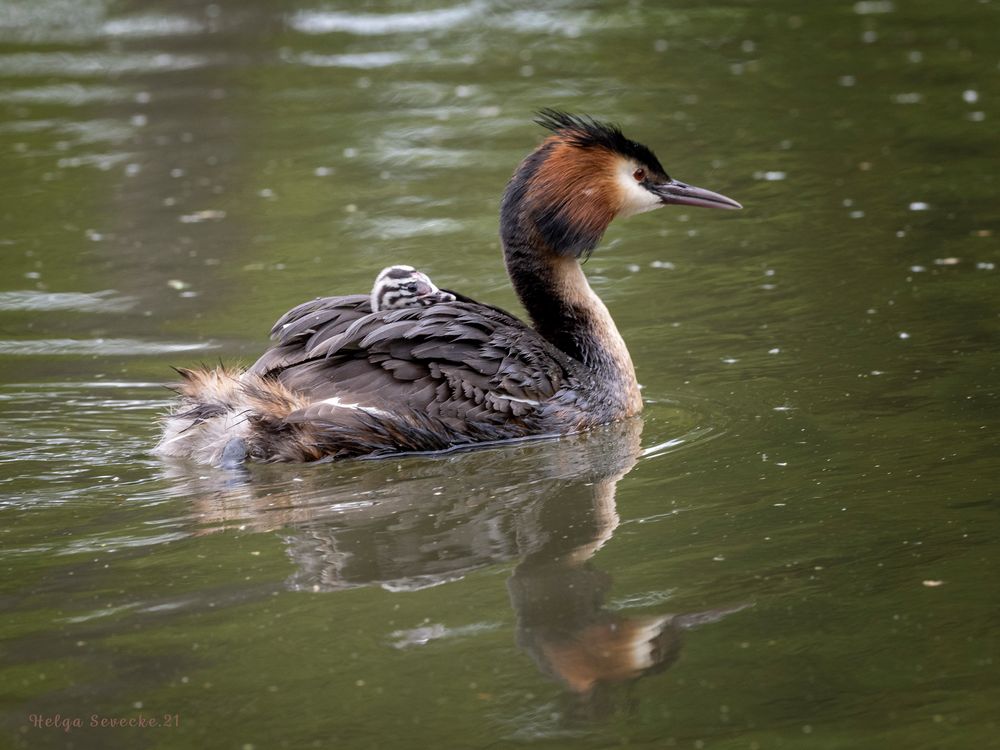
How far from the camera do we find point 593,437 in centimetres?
700

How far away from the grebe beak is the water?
2.34 ft

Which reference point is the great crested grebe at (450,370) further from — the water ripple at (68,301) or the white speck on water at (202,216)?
the white speck on water at (202,216)

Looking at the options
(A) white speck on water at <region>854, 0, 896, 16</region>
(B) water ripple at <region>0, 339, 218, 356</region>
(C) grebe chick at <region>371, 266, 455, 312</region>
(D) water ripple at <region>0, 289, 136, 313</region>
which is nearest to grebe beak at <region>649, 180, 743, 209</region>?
(C) grebe chick at <region>371, 266, 455, 312</region>

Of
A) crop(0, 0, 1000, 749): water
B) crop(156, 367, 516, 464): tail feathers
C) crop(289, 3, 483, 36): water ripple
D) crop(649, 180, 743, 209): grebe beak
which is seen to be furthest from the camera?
crop(289, 3, 483, 36): water ripple

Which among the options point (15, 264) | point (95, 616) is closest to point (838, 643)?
point (95, 616)

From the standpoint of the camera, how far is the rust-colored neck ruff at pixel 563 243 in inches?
288

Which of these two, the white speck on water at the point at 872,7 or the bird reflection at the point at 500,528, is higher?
the white speck on water at the point at 872,7

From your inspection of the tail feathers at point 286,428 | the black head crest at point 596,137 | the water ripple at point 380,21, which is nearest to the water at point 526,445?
the tail feathers at point 286,428

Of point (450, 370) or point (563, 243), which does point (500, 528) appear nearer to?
point (450, 370)

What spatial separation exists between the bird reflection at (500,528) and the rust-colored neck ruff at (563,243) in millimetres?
435

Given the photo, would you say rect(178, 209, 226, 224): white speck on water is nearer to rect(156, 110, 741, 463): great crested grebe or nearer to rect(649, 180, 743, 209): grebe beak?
rect(156, 110, 741, 463): great crested grebe

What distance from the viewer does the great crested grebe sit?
6.63m

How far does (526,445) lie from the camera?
6.88 m

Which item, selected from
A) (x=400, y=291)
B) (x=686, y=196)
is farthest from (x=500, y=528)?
(x=686, y=196)
